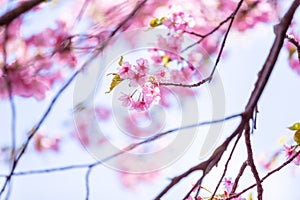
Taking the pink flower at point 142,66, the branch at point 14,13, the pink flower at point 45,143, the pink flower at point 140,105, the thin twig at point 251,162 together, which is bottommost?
the branch at point 14,13

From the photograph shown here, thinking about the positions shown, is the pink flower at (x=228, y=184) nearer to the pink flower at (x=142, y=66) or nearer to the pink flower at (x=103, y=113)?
the pink flower at (x=142, y=66)

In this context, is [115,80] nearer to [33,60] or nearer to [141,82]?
[141,82]

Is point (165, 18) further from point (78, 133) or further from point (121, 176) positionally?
point (121, 176)

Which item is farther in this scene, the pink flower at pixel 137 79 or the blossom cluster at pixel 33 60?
the blossom cluster at pixel 33 60

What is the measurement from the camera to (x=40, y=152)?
Answer: 384 cm

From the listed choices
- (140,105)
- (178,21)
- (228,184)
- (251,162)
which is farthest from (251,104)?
(178,21)

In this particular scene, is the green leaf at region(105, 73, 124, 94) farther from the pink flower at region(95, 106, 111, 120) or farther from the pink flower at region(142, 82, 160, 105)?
the pink flower at region(95, 106, 111, 120)

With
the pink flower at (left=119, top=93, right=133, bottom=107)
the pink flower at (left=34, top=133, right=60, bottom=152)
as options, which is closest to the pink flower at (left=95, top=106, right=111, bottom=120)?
the pink flower at (left=34, top=133, right=60, bottom=152)

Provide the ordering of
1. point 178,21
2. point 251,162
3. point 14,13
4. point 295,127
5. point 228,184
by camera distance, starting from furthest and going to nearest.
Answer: point 178,21
point 228,184
point 295,127
point 251,162
point 14,13

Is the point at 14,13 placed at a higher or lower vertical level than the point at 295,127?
lower

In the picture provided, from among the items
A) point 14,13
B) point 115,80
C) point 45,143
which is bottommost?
point 14,13

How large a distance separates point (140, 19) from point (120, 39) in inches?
9.9

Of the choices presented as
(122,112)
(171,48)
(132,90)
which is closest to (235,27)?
(122,112)

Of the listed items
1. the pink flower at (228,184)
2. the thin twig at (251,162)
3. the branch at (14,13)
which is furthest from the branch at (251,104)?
the pink flower at (228,184)
